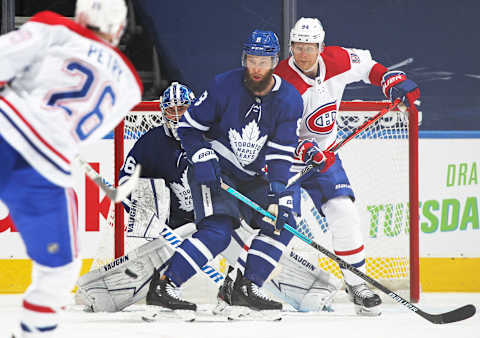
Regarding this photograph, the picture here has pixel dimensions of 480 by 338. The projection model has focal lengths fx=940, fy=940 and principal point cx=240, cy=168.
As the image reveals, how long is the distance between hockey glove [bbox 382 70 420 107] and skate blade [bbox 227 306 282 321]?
979 mm

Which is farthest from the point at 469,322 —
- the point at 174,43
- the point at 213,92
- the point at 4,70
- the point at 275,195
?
the point at 174,43

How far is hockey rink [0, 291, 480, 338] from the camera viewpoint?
9.84ft

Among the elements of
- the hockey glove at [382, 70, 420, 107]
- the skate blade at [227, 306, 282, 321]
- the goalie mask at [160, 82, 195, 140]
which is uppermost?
the hockey glove at [382, 70, 420, 107]

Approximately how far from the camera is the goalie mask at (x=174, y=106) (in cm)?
362

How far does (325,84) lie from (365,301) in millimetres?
850

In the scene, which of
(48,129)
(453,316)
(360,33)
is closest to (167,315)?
(453,316)

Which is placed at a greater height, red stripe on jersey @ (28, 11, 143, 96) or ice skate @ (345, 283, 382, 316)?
red stripe on jersey @ (28, 11, 143, 96)

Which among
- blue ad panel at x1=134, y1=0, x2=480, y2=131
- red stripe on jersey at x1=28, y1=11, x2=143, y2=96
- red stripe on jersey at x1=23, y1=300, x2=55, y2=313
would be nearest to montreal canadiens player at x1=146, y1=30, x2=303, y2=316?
red stripe on jersey at x1=28, y1=11, x2=143, y2=96

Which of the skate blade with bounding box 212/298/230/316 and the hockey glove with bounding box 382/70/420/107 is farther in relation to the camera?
the hockey glove with bounding box 382/70/420/107

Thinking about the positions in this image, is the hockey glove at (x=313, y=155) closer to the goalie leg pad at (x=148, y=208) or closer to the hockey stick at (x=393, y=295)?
the hockey stick at (x=393, y=295)

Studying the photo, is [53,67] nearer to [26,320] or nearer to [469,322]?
[26,320]

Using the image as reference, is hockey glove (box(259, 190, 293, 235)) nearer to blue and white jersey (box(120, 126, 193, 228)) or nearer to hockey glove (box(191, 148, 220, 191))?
hockey glove (box(191, 148, 220, 191))

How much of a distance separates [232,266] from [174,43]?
1920 millimetres

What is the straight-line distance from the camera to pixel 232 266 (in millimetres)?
3670
